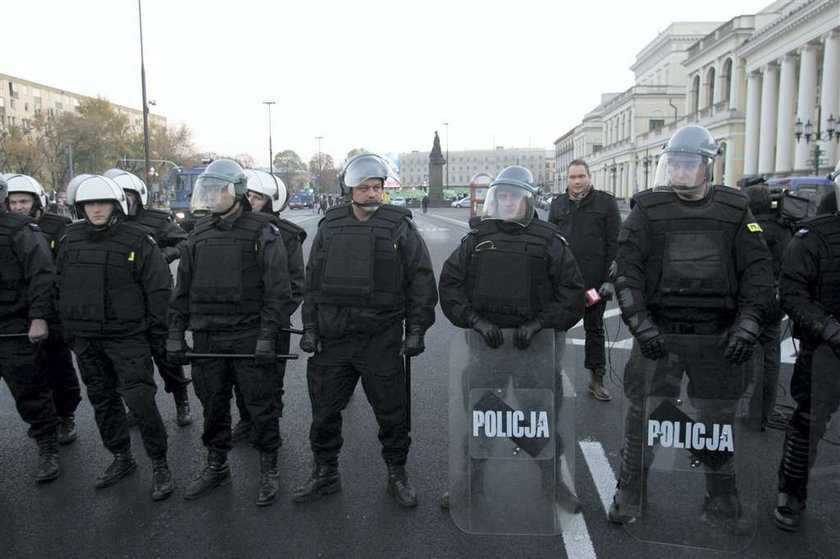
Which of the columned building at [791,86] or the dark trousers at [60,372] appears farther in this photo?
the columned building at [791,86]

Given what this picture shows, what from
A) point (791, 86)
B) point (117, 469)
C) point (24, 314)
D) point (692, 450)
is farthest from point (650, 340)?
point (791, 86)

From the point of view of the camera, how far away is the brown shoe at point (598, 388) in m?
5.56

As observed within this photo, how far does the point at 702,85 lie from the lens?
67875 millimetres

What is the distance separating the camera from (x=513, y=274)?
362cm

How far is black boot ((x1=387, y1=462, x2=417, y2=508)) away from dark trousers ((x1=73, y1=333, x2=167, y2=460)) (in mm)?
1400

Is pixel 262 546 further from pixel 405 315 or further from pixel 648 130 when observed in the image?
pixel 648 130

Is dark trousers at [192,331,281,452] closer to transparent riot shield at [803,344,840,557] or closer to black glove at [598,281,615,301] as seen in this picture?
black glove at [598,281,615,301]

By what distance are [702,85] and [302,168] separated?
74129 millimetres

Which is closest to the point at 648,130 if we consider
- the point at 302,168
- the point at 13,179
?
the point at 302,168

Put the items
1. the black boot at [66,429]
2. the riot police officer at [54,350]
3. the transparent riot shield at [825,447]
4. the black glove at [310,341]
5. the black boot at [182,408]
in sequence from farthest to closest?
the black boot at [182,408] < the black boot at [66,429] < the riot police officer at [54,350] < the black glove at [310,341] < the transparent riot shield at [825,447]

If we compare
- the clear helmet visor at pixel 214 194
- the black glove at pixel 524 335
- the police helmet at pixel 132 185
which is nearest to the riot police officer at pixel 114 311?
the clear helmet visor at pixel 214 194

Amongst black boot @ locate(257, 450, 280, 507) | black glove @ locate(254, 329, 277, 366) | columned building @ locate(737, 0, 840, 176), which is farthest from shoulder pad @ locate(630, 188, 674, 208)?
columned building @ locate(737, 0, 840, 176)

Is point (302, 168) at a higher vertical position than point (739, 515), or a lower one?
higher

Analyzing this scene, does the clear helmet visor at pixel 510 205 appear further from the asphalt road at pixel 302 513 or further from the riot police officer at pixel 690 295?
the asphalt road at pixel 302 513
